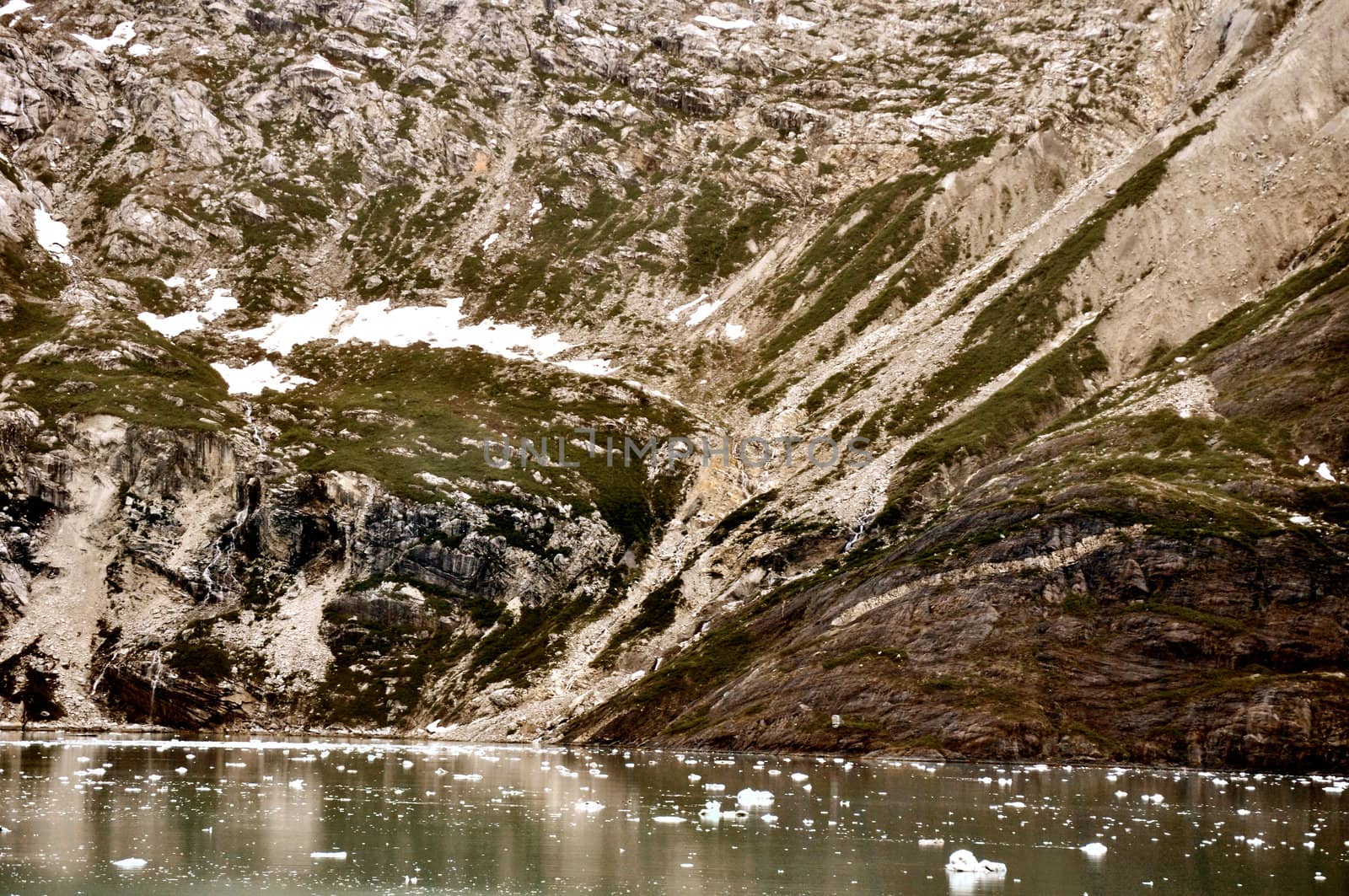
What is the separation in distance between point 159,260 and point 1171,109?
553 feet

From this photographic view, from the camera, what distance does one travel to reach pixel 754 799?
4969cm

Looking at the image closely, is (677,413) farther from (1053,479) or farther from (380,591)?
(1053,479)

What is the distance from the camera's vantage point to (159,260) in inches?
7795

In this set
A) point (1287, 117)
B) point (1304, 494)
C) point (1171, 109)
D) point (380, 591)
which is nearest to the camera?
point (1304, 494)

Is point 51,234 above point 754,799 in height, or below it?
above

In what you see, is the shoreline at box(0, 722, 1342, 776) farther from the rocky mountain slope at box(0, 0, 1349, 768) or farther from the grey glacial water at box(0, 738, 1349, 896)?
the grey glacial water at box(0, 738, 1349, 896)

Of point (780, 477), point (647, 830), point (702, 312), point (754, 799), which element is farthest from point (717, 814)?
point (702, 312)

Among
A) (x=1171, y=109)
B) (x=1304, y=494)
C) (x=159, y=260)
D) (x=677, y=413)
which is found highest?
(x=1171, y=109)

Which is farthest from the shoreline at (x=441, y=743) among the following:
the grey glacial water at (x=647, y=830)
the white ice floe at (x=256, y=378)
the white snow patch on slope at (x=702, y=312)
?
the white snow patch on slope at (x=702, y=312)

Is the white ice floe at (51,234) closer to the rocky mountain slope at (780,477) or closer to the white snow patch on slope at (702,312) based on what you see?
the rocky mountain slope at (780,477)

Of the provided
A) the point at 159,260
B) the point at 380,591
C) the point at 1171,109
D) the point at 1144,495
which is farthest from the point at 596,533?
the point at 1171,109

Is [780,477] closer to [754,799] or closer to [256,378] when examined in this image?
[256,378]

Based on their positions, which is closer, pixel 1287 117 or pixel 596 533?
pixel 596 533

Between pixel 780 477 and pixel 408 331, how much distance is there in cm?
7418
